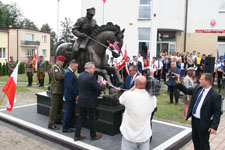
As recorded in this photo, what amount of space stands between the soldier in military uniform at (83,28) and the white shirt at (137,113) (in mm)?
3687

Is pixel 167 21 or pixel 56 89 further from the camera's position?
pixel 167 21

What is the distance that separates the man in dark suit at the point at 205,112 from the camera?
3.93 metres

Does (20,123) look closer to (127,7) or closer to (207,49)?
(127,7)

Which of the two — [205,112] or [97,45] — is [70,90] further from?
[205,112]

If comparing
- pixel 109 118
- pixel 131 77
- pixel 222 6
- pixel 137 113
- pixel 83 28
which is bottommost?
pixel 109 118

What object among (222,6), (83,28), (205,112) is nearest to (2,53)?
(222,6)

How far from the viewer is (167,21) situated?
19.8 meters

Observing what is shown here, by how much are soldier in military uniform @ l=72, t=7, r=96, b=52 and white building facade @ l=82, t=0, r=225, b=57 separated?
37.9ft

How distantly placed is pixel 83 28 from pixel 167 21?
47.6ft

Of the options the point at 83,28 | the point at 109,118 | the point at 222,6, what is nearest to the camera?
the point at 109,118

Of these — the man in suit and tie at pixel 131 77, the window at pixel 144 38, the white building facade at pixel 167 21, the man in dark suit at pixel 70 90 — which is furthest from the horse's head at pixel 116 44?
the window at pixel 144 38

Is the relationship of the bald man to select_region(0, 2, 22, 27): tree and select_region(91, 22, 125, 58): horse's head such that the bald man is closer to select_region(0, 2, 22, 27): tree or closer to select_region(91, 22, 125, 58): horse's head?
select_region(91, 22, 125, 58): horse's head

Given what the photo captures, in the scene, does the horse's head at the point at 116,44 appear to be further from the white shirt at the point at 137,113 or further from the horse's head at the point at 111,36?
the white shirt at the point at 137,113

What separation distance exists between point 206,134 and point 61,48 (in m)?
5.34
